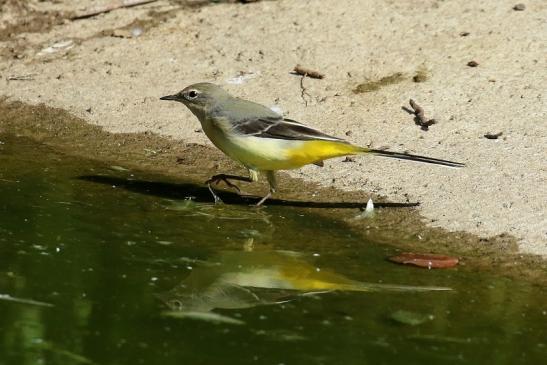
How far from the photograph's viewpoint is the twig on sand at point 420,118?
35.7 ft

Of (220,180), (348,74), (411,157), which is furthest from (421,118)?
(220,180)

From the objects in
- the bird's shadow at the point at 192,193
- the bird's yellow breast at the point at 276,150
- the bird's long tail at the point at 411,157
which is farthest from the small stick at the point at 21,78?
the bird's long tail at the point at 411,157

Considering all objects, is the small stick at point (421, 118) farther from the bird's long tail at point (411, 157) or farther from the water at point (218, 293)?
the water at point (218, 293)

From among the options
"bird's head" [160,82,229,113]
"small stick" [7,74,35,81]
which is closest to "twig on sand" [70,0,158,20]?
"small stick" [7,74,35,81]

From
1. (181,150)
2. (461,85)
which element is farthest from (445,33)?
(181,150)

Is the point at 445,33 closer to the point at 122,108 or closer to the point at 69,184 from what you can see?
the point at 122,108

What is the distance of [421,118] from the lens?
11.0 m

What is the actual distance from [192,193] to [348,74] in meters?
2.62

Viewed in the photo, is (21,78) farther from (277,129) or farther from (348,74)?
(277,129)

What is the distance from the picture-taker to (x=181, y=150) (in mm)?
11039

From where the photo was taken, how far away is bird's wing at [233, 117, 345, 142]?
31.5 feet

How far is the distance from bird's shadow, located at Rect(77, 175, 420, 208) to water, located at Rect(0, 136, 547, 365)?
0.12m

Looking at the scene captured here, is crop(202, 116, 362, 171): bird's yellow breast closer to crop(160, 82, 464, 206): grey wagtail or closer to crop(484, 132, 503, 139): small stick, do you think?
crop(160, 82, 464, 206): grey wagtail

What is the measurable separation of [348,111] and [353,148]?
1819mm
